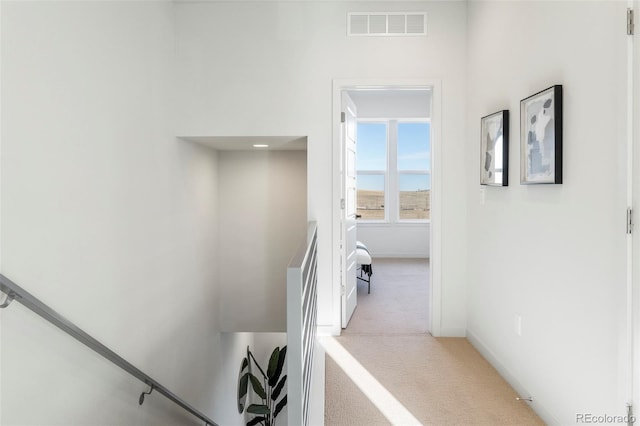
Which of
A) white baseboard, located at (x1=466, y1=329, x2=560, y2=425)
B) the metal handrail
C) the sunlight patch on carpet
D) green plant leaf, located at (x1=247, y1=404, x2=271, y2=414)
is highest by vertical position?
the metal handrail

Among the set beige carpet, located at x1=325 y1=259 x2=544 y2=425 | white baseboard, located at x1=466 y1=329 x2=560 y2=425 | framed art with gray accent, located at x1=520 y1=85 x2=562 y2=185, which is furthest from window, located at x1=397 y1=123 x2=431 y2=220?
framed art with gray accent, located at x1=520 y1=85 x2=562 y2=185

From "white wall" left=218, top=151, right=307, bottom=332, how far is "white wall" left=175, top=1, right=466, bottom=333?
1.16 meters

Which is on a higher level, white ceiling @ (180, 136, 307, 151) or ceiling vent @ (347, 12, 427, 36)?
ceiling vent @ (347, 12, 427, 36)

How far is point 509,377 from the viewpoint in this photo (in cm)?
274

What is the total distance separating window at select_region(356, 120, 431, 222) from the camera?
26.2 ft

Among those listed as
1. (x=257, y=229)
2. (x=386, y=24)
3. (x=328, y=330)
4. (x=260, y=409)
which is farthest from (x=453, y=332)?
(x=386, y=24)

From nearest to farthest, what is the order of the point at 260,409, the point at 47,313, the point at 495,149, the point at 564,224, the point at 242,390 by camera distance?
the point at 47,313 → the point at 564,224 → the point at 495,149 → the point at 260,409 → the point at 242,390

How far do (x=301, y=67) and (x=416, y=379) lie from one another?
8.91 ft

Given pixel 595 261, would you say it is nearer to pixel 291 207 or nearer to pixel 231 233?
pixel 291 207

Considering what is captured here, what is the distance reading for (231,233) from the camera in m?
4.78

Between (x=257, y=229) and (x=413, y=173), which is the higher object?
(x=413, y=173)

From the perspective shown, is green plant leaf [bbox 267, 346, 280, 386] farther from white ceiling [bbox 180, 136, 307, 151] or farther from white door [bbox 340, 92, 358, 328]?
white ceiling [bbox 180, 136, 307, 151]

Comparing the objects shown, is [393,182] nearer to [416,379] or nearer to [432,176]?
[432,176]

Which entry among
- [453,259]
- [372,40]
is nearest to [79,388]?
[453,259]
